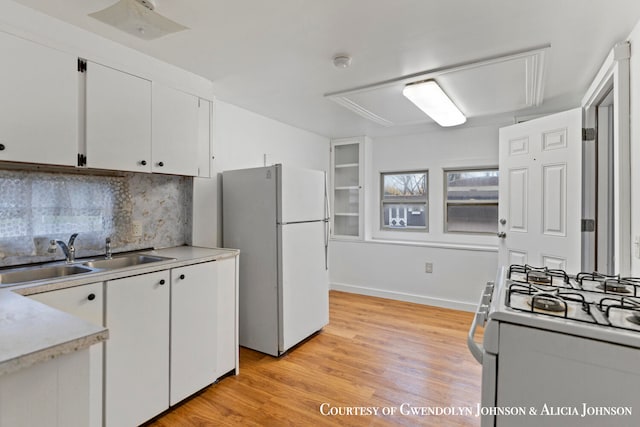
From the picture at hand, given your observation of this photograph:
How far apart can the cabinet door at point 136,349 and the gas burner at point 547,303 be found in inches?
72.3

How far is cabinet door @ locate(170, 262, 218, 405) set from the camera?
77.2 inches

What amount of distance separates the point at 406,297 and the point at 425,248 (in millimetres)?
691

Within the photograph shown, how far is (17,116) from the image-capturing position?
154cm

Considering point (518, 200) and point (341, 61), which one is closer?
point (341, 61)

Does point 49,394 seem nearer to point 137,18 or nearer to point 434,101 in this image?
point 137,18

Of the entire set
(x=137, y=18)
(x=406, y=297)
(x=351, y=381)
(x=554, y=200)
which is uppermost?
(x=137, y=18)

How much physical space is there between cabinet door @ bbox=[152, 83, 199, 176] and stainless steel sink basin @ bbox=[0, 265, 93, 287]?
0.75m

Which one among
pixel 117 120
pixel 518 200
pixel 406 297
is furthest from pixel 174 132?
pixel 406 297

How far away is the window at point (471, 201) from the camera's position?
154 inches

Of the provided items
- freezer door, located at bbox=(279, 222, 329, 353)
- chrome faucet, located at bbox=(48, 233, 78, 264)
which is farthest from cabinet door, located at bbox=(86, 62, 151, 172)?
freezer door, located at bbox=(279, 222, 329, 353)

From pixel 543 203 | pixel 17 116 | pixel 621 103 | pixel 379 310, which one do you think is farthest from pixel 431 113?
pixel 17 116

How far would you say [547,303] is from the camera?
1093 millimetres

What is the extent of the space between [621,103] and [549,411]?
187 centimetres

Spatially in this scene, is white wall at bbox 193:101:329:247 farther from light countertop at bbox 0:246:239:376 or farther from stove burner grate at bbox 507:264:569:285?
stove burner grate at bbox 507:264:569:285
